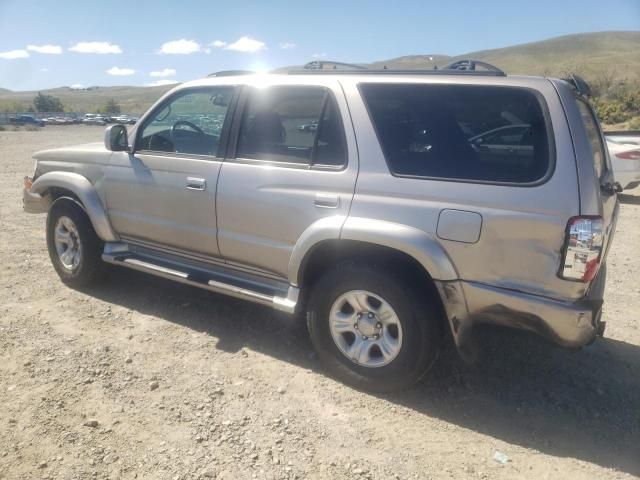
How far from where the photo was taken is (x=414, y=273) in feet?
10.1

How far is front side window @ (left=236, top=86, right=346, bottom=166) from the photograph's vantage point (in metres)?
3.30

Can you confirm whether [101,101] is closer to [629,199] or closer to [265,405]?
[629,199]

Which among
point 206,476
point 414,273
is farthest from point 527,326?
point 206,476

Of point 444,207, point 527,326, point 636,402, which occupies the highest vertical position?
Answer: point 444,207

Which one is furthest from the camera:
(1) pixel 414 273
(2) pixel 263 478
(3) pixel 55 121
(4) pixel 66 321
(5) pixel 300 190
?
(3) pixel 55 121

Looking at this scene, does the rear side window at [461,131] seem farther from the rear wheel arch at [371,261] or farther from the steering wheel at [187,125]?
the steering wheel at [187,125]

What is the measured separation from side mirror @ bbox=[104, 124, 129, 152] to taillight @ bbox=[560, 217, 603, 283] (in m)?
3.37

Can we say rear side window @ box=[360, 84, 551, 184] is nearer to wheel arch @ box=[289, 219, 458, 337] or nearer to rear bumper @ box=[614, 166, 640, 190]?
wheel arch @ box=[289, 219, 458, 337]

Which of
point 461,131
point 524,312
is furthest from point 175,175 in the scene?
point 524,312

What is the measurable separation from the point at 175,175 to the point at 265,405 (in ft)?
6.05

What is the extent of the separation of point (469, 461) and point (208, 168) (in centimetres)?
252

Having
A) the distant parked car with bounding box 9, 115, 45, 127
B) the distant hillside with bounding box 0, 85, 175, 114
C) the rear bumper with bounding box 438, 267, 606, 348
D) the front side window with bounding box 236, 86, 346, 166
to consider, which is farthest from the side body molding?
the distant hillside with bounding box 0, 85, 175, 114

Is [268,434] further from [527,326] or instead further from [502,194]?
[502,194]

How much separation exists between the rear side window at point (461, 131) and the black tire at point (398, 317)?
664 mm
